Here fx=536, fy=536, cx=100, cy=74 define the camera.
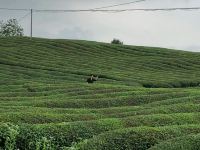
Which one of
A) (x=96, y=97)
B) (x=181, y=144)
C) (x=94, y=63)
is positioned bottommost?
(x=181, y=144)

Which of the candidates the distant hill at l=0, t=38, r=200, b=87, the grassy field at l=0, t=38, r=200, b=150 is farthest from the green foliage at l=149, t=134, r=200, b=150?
the distant hill at l=0, t=38, r=200, b=87

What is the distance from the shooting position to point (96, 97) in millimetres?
28016

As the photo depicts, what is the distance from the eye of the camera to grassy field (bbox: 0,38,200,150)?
15.1 metres

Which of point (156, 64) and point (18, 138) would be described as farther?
point (156, 64)

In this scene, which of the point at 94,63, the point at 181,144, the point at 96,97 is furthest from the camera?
the point at 94,63

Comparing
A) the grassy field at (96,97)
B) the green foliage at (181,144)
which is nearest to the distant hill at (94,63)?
the grassy field at (96,97)

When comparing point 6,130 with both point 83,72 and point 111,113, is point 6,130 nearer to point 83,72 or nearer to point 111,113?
point 111,113

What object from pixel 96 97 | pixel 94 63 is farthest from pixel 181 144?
pixel 94 63

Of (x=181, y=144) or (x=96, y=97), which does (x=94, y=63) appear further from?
(x=181, y=144)

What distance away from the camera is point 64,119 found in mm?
18375

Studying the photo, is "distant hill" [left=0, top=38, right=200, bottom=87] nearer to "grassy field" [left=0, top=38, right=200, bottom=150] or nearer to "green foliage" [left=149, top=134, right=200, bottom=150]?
"grassy field" [left=0, top=38, right=200, bottom=150]

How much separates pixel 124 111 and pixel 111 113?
0.81 metres

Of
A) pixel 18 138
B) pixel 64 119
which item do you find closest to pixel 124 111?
pixel 64 119

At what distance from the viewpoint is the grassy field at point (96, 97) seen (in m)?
15.1
